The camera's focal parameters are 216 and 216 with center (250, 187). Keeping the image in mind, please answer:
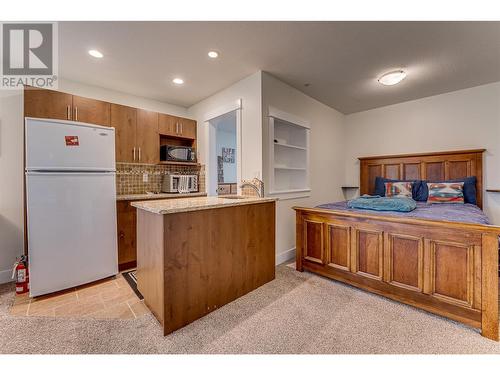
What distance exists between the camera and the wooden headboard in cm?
328

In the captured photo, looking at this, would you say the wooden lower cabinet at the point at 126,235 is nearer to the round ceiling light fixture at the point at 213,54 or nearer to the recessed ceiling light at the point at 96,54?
the recessed ceiling light at the point at 96,54

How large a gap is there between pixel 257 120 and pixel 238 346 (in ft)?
7.82

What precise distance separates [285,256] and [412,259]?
1.57m

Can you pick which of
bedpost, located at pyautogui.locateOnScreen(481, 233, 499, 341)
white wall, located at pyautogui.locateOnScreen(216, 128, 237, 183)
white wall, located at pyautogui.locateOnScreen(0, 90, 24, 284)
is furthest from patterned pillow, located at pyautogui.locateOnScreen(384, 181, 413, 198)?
white wall, located at pyautogui.locateOnScreen(0, 90, 24, 284)

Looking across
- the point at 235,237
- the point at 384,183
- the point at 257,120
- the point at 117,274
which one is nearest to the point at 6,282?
the point at 117,274

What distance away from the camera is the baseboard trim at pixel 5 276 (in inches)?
96.8

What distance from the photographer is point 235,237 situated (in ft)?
6.84

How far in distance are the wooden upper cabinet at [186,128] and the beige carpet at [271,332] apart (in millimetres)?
2828

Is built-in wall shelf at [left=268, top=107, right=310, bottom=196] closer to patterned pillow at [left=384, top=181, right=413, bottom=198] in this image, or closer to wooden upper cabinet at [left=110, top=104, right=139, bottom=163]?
patterned pillow at [left=384, top=181, right=413, bottom=198]

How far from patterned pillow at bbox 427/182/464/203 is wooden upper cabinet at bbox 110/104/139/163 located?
173 inches

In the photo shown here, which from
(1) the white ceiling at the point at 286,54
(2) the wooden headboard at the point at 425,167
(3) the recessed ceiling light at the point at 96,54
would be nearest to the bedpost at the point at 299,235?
(1) the white ceiling at the point at 286,54

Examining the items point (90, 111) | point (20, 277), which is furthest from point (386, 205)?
point (20, 277)

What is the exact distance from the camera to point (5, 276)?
2484mm

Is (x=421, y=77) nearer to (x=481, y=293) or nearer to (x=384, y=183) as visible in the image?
(x=384, y=183)
